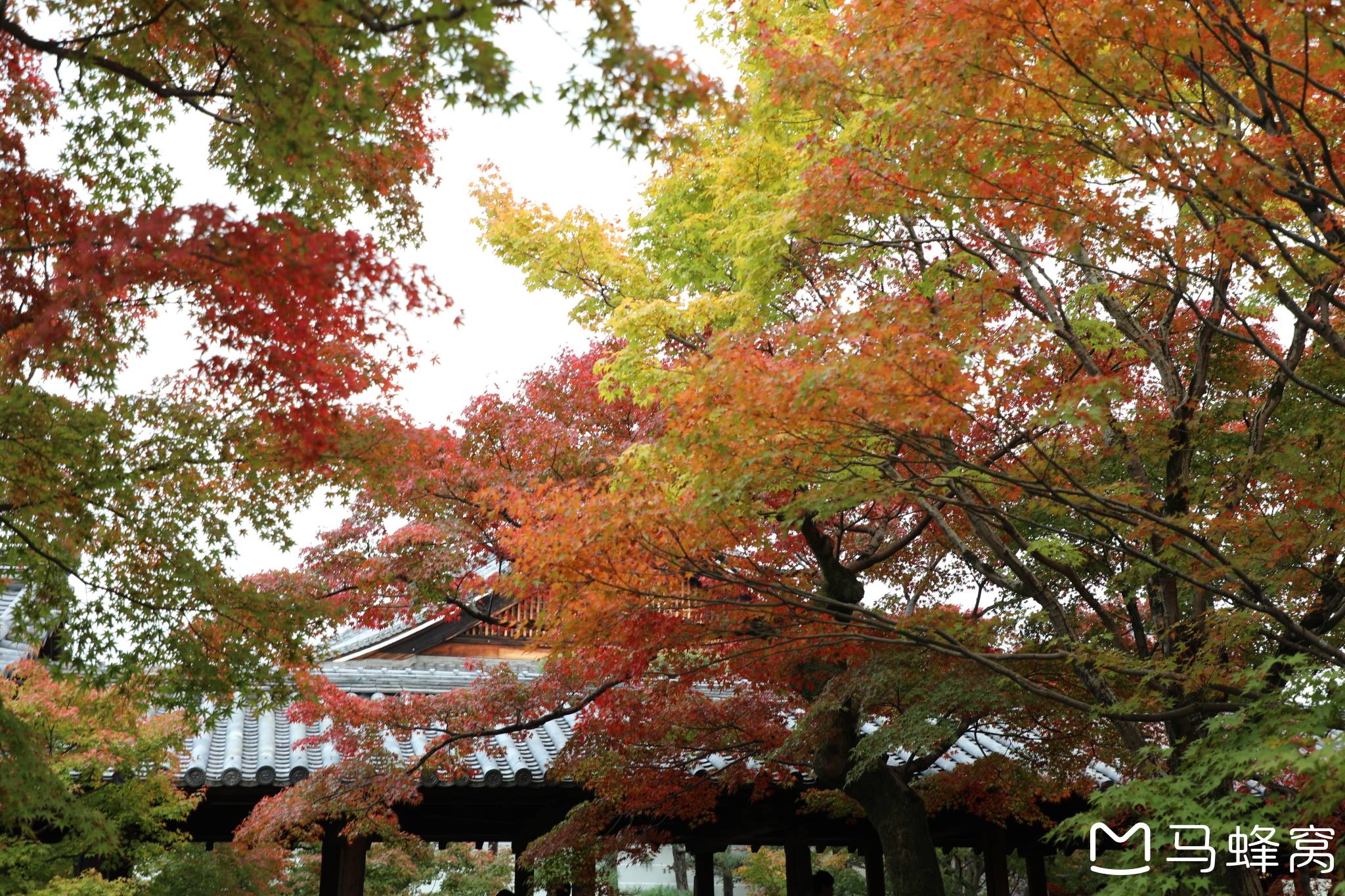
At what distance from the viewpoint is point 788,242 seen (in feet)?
24.4

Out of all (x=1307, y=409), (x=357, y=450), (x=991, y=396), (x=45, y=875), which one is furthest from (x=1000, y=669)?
(x=45, y=875)

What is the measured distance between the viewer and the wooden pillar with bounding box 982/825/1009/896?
1098 cm

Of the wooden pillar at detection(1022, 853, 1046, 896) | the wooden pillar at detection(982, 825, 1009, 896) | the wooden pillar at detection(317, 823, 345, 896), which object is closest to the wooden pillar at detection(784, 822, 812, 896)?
the wooden pillar at detection(982, 825, 1009, 896)

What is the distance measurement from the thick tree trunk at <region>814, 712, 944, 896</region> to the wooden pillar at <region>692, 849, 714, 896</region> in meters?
4.75

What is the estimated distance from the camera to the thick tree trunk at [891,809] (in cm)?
874

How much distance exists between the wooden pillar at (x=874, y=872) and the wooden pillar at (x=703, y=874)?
2108mm

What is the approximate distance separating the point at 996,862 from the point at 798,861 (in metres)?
2.30

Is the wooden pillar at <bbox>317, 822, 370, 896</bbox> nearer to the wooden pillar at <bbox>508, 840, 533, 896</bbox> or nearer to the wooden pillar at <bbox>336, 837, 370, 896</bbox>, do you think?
the wooden pillar at <bbox>336, 837, 370, 896</bbox>

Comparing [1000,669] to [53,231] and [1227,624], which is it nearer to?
[1227,624]

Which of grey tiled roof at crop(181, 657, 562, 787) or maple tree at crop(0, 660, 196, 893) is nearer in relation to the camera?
maple tree at crop(0, 660, 196, 893)

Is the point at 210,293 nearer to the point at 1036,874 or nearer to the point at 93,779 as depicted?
the point at 93,779

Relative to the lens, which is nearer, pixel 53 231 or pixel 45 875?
pixel 53 231

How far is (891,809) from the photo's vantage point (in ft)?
29.5

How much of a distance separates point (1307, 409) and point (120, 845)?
32.2 ft
